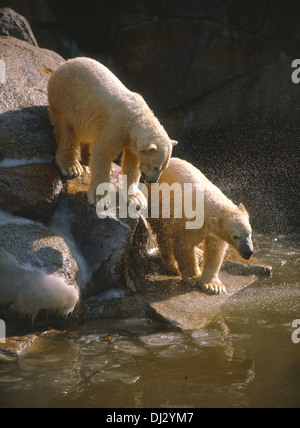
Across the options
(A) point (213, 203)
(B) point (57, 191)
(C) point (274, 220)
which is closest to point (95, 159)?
(B) point (57, 191)

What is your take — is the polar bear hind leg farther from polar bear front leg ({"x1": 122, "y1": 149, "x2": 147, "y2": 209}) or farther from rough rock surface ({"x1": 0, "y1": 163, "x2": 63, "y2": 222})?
polar bear front leg ({"x1": 122, "y1": 149, "x2": 147, "y2": 209})

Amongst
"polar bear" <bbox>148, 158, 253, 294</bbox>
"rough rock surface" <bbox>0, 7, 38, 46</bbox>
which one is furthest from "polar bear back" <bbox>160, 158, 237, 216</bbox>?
"rough rock surface" <bbox>0, 7, 38, 46</bbox>

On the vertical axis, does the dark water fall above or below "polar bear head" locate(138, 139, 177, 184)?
below

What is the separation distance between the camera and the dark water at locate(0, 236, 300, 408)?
3299 millimetres

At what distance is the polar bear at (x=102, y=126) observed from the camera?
466cm

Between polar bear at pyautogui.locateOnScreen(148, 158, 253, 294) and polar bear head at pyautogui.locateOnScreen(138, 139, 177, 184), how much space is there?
757 mm

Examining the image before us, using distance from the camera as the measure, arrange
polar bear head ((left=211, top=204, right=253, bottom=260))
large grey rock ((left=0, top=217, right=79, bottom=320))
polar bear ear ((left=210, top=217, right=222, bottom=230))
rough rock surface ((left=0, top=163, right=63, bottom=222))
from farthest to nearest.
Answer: polar bear ear ((left=210, top=217, right=222, bottom=230))
polar bear head ((left=211, top=204, right=253, bottom=260))
rough rock surface ((left=0, top=163, right=63, bottom=222))
large grey rock ((left=0, top=217, right=79, bottom=320))

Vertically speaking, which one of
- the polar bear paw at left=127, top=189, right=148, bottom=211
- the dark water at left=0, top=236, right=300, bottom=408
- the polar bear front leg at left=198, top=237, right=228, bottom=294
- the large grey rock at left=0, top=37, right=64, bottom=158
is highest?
the large grey rock at left=0, top=37, right=64, bottom=158

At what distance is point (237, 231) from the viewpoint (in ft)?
16.2

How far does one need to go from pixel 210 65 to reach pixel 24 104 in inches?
209

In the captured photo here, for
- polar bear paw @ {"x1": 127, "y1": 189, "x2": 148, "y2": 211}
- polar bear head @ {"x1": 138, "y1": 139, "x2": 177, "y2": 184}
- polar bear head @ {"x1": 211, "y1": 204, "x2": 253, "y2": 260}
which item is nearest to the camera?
polar bear head @ {"x1": 138, "y1": 139, "x2": 177, "y2": 184}

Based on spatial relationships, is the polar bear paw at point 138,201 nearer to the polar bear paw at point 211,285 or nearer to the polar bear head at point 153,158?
the polar bear head at point 153,158

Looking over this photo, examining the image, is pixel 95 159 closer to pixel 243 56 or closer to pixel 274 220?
pixel 274 220

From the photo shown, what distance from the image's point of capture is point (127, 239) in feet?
16.4
